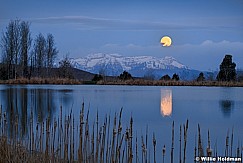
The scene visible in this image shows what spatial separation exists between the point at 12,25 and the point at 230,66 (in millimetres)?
21469

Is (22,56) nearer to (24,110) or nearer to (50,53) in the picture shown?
(50,53)

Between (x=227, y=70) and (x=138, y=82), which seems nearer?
(x=138, y=82)

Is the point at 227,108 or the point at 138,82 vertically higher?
the point at 138,82

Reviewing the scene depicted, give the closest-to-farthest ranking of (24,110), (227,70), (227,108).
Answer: (24,110), (227,108), (227,70)

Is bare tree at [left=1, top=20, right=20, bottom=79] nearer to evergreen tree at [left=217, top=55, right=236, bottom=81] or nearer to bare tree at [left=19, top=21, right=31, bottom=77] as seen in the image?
bare tree at [left=19, top=21, right=31, bottom=77]

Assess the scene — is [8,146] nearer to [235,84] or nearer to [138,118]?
[138,118]

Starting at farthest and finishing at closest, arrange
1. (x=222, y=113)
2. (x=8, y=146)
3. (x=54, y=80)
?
(x=54, y=80) < (x=222, y=113) < (x=8, y=146)

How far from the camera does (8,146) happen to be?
4.17 meters

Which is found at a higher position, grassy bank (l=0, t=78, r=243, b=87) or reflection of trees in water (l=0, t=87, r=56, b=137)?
grassy bank (l=0, t=78, r=243, b=87)

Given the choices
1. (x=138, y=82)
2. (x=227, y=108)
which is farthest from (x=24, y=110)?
(x=138, y=82)

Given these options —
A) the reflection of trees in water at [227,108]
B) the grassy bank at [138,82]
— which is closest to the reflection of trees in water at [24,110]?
the reflection of trees in water at [227,108]

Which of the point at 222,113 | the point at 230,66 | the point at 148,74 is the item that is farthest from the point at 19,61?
the point at 222,113

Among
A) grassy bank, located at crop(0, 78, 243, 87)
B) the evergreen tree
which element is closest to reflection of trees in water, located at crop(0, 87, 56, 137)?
grassy bank, located at crop(0, 78, 243, 87)

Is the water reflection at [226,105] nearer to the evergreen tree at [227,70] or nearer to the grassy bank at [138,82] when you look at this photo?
the grassy bank at [138,82]
